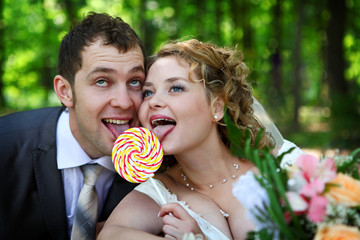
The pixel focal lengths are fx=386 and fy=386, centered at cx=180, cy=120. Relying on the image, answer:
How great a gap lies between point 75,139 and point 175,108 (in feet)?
4.11

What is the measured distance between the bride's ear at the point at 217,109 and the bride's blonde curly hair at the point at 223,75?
0.03m

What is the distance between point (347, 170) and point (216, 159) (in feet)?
4.56

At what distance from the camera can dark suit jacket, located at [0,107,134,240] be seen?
11.0 ft

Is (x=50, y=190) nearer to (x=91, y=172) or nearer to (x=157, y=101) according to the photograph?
(x=91, y=172)

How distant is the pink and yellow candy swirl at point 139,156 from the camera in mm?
2896

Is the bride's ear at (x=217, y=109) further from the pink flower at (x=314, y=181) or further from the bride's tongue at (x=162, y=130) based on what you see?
the pink flower at (x=314, y=181)

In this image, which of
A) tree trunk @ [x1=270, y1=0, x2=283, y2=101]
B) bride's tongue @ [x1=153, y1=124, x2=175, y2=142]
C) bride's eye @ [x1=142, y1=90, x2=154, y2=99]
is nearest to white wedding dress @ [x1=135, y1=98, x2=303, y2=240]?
bride's tongue @ [x1=153, y1=124, x2=175, y2=142]

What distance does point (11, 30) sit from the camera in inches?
697

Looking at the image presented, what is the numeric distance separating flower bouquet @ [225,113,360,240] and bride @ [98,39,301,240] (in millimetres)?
857

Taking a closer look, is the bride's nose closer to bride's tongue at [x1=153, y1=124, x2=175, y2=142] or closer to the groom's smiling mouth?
bride's tongue at [x1=153, y1=124, x2=175, y2=142]

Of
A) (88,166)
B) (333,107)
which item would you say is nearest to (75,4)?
(333,107)

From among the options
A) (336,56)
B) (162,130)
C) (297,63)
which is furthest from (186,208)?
(297,63)

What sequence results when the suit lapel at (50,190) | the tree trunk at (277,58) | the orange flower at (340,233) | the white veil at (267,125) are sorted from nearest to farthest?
1. the orange flower at (340,233)
2. the suit lapel at (50,190)
3. the white veil at (267,125)
4. the tree trunk at (277,58)

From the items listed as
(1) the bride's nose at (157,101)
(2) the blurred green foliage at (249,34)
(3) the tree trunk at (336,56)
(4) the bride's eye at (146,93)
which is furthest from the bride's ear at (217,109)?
(2) the blurred green foliage at (249,34)
